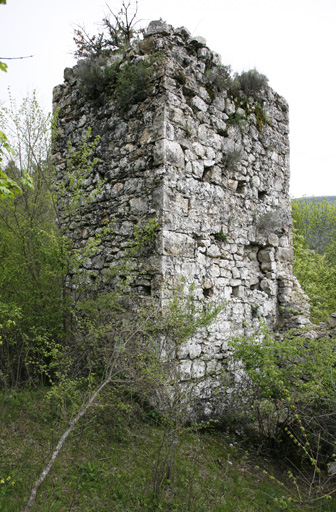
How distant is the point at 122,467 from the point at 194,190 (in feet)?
10.4

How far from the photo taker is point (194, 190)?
4.75 metres

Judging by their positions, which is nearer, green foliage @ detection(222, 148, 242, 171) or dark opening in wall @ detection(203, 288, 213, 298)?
dark opening in wall @ detection(203, 288, 213, 298)

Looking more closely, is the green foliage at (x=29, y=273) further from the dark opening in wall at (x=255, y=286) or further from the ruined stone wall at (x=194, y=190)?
the dark opening in wall at (x=255, y=286)

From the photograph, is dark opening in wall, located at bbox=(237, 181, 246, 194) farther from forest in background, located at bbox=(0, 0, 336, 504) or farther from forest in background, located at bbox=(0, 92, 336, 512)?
forest in background, located at bbox=(0, 92, 336, 512)

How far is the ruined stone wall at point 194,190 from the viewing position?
4.47 m

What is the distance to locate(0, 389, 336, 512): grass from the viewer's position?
112 inches

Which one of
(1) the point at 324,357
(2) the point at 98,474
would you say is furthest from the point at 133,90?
(2) the point at 98,474

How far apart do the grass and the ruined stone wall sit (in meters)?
0.86

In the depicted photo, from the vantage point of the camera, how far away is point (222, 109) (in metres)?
5.37

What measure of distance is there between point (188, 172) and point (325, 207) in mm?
13354

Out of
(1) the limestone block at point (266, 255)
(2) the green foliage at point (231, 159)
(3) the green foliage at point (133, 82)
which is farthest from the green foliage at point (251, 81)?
(1) the limestone block at point (266, 255)

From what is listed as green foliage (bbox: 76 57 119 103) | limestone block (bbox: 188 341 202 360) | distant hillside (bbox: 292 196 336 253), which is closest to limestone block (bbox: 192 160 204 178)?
green foliage (bbox: 76 57 119 103)

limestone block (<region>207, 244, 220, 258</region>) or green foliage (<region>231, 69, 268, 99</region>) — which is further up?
green foliage (<region>231, 69, 268, 99</region>)

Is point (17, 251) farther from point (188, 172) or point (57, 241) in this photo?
point (188, 172)
